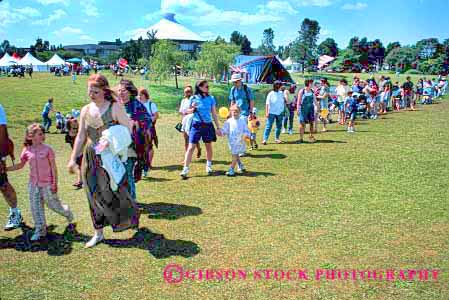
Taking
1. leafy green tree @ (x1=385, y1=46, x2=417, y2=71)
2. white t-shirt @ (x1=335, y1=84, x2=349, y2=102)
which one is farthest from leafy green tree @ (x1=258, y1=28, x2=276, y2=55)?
white t-shirt @ (x1=335, y1=84, x2=349, y2=102)

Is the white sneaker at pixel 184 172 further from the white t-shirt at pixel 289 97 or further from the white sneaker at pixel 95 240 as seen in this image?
the white t-shirt at pixel 289 97

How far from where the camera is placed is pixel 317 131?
15164 mm

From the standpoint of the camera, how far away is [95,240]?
5129mm

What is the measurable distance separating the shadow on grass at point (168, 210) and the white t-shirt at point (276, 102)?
5948mm

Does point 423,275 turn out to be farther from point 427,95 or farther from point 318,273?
point 427,95

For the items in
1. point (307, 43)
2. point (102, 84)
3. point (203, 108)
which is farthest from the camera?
point (307, 43)

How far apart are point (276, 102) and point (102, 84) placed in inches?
296

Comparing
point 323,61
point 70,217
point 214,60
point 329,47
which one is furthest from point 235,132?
point 329,47

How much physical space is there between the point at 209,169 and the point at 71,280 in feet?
15.7

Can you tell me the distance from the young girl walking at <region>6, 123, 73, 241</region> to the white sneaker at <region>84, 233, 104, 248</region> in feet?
2.44

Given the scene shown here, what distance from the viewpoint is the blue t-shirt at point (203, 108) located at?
7953mm

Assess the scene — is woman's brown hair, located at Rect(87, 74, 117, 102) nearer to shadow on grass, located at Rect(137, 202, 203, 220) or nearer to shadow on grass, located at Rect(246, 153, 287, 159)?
shadow on grass, located at Rect(137, 202, 203, 220)

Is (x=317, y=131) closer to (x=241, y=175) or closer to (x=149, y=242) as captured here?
(x=241, y=175)

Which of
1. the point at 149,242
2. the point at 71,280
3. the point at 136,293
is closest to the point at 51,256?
the point at 71,280
